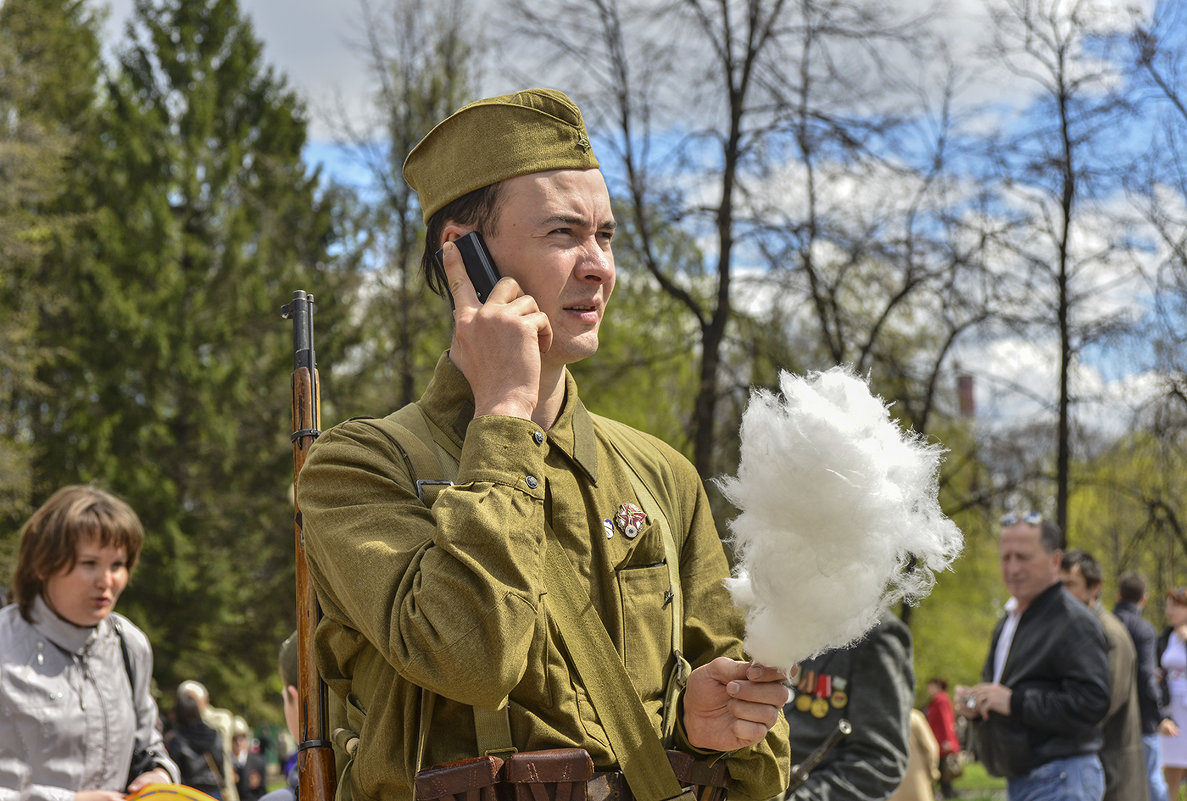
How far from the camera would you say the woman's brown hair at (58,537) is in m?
4.16

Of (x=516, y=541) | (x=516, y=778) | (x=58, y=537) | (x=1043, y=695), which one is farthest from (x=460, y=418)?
(x=1043, y=695)

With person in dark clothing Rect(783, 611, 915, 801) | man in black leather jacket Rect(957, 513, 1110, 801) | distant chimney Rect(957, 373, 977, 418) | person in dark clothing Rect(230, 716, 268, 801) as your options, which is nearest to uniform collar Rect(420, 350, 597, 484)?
person in dark clothing Rect(783, 611, 915, 801)

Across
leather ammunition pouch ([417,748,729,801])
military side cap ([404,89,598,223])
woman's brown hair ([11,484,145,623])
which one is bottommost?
leather ammunition pouch ([417,748,729,801])

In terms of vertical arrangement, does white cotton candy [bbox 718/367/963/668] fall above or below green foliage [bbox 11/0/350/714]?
below

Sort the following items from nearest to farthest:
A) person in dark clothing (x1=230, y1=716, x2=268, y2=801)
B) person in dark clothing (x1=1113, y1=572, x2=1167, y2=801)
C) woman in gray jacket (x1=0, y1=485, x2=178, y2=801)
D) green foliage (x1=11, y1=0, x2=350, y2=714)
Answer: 1. woman in gray jacket (x1=0, y1=485, x2=178, y2=801)
2. person in dark clothing (x1=1113, y1=572, x2=1167, y2=801)
3. person in dark clothing (x1=230, y1=716, x2=268, y2=801)
4. green foliage (x1=11, y1=0, x2=350, y2=714)

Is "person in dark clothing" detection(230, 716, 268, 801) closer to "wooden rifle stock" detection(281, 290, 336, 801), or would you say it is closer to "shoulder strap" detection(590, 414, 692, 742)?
"wooden rifle stock" detection(281, 290, 336, 801)

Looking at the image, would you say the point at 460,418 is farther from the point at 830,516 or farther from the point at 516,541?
the point at 830,516

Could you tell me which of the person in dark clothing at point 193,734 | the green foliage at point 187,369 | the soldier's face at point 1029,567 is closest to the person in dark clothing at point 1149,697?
the soldier's face at point 1029,567

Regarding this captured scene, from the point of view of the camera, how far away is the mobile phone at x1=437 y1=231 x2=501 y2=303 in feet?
7.71

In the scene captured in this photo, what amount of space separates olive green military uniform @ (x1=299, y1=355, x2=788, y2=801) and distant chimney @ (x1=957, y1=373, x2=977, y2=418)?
1191 centimetres

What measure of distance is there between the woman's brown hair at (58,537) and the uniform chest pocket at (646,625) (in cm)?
247

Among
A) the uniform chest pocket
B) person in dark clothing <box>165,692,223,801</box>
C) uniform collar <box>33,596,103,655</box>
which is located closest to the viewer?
the uniform chest pocket

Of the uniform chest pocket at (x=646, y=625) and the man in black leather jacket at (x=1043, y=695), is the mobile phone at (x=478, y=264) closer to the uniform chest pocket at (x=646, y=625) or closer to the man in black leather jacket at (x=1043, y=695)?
the uniform chest pocket at (x=646, y=625)

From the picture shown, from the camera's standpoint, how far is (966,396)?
14.3 m
